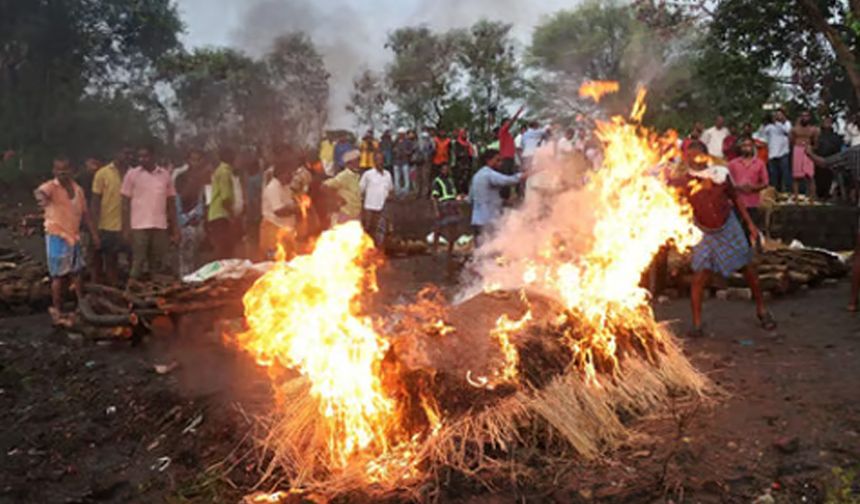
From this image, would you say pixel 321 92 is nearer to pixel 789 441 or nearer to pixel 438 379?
pixel 438 379

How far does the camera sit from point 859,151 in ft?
26.7

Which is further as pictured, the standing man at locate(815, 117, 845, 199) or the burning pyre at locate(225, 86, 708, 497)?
the standing man at locate(815, 117, 845, 199)

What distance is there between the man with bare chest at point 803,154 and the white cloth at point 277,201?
9664 mm

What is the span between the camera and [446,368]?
15.1ft

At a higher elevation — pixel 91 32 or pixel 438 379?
pixel 91 32

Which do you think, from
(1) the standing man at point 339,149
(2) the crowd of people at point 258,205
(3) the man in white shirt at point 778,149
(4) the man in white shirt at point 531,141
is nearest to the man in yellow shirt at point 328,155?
(1) the standing man at point 339,149

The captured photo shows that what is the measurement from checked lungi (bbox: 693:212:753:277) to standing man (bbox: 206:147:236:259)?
6489 millimetres

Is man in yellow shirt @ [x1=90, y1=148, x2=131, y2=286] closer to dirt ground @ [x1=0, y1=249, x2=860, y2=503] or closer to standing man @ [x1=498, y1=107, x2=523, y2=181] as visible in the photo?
dirt ground @ [x1=0, y1=249, x2=860, y2=503]

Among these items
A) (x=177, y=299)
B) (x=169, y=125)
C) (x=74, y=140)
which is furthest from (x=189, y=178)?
(x=74, y=140)

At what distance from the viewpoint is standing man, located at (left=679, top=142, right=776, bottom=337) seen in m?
7.19

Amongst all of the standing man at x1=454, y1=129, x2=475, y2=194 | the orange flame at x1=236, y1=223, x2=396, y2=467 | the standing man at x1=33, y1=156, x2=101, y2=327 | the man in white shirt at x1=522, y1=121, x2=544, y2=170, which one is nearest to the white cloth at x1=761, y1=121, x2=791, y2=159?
the man in white shirt at x1=522, y1=121, x2=544, y2=170

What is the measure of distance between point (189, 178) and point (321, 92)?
2.81m

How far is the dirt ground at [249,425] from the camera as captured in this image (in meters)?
4.23

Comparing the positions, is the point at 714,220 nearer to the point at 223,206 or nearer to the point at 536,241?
the point at 536,241
